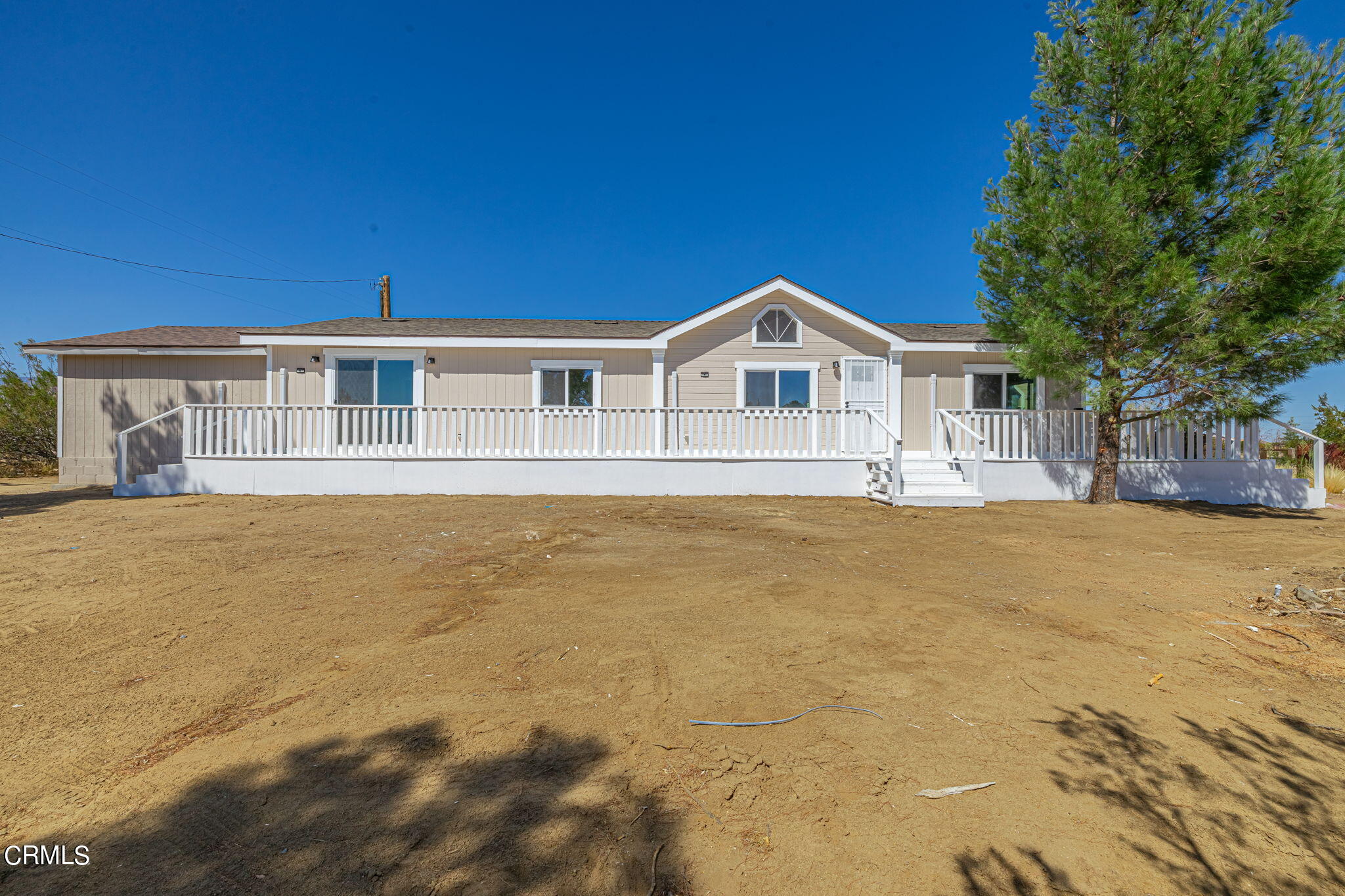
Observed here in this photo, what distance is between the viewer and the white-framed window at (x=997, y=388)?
1381cm

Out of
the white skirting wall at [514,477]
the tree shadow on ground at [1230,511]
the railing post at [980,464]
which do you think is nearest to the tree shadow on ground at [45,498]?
the white skirting wall at [514,477]

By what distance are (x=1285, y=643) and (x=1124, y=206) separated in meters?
A: 8.47

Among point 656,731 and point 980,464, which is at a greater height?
point 980,464

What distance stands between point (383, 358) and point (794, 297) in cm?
903

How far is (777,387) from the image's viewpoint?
44.4 feet

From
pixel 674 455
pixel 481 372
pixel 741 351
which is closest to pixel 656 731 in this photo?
pixel 674 455

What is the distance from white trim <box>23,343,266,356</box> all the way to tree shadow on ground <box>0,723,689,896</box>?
1379cm

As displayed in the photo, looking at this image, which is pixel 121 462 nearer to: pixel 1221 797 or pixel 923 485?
pixel 923 485

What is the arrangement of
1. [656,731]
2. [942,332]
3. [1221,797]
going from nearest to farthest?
[1221,797]
[656,731]
[942,332]

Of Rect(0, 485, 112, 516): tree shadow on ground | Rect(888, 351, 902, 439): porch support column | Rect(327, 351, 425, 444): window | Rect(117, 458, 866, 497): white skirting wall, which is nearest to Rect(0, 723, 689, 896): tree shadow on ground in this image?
Rect(117, 458, 866, 497): white skirting wall

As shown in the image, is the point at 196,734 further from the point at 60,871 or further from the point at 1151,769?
the point at 1151,769

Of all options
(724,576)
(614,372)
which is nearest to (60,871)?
(724,576)

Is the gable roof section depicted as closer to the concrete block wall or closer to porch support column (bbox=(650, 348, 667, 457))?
porch support column (bbox=(650, 348, 667, 457))

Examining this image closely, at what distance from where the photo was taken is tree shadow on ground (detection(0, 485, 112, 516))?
8.74 m
